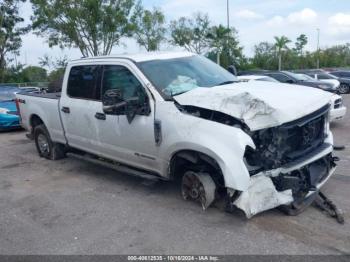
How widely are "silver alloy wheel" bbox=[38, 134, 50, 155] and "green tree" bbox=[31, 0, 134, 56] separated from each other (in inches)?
766

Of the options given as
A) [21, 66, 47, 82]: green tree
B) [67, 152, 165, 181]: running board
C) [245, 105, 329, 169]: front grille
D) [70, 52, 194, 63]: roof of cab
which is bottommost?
[21, 66, 47, 82]: green tree

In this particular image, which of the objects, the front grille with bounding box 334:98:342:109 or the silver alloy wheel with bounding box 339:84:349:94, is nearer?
the front grille with bounding box 334:98:342:109

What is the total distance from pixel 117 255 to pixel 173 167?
4.53 ft

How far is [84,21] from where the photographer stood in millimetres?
26016

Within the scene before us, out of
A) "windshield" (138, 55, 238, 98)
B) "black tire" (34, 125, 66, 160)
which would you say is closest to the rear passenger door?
"black tire" (34, 125, 66, 160)

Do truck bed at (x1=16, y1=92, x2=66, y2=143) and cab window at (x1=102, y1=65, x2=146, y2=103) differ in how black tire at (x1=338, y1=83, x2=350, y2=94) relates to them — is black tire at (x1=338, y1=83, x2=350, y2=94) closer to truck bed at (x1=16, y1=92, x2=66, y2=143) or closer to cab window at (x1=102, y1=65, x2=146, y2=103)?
truck bed at (x1=16, y1=92, x2=66, y2=143)

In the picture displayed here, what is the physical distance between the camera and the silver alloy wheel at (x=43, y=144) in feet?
24.7

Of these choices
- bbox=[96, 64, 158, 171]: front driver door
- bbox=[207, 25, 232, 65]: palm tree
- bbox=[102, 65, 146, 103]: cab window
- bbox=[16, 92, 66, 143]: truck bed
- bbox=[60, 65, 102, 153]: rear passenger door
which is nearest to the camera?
bbox=[96, 64, 158, 171]: front driver door

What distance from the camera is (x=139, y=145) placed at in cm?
505

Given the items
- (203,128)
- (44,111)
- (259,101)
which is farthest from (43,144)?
(259,101)

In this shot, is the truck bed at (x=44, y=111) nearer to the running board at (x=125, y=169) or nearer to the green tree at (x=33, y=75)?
the running board at (x=125, y=169)

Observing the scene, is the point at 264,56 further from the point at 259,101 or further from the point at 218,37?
the point at 259,101

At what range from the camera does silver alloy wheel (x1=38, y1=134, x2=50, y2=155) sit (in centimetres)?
753

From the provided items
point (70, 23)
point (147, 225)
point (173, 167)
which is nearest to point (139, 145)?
point (173, 167)
